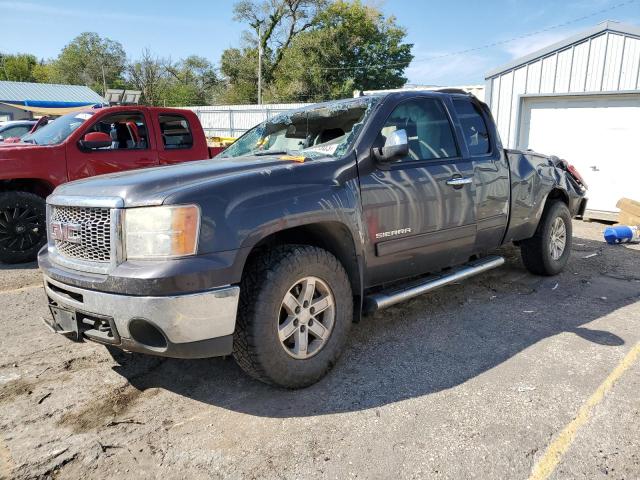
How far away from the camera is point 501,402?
301 centimetres

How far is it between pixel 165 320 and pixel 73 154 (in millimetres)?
4883

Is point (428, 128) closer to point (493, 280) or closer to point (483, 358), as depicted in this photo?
point (483, 358)

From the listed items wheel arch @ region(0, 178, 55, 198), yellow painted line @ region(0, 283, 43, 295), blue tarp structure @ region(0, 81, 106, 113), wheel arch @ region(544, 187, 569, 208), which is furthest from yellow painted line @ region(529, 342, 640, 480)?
blue tarp structure @ region(0, 81, 106, 113)

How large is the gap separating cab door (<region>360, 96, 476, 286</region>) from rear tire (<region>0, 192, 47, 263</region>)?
486cm

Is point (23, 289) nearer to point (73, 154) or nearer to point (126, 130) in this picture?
point (73, 154)

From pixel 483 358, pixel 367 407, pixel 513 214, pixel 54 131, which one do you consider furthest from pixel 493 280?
pixel 54 131

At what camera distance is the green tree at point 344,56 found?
38.0 m

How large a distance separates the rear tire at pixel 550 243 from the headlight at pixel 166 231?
13.6ft

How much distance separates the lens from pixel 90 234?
2857mm

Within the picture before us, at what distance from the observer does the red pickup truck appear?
20.5 ft

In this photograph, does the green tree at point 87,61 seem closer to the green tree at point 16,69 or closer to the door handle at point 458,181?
the green tree at point 16,69

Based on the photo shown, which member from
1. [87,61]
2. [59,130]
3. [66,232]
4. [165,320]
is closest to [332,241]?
[165,320]

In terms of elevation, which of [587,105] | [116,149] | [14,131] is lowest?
[116,149]

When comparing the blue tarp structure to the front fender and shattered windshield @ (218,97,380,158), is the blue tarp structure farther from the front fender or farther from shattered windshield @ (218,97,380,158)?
the front fender
